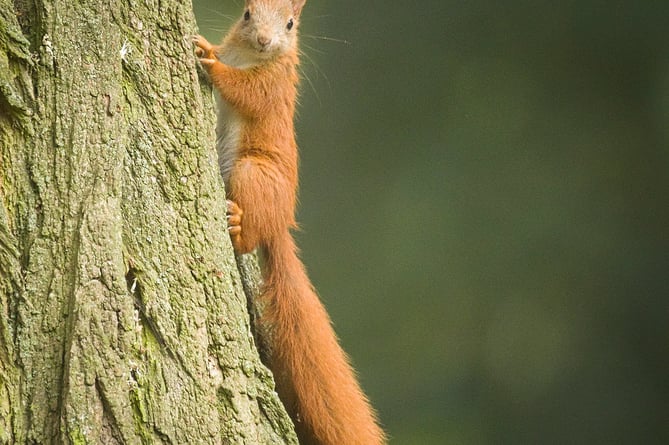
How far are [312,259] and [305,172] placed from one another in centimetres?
A: 59

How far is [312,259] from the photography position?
7.16m

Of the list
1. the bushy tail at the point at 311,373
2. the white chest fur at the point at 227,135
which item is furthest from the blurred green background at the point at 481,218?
the bushy tail at the point at 311,373

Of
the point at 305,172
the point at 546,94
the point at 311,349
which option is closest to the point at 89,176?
the point at 311,349

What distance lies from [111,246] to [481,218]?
17.3 ft

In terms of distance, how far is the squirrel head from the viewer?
11.1 feet

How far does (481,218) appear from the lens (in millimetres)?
7336

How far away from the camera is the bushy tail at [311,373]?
9.32 ft

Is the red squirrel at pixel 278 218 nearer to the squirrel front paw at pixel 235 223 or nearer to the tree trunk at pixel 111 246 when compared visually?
the squirrel front paw at pixel 235 223

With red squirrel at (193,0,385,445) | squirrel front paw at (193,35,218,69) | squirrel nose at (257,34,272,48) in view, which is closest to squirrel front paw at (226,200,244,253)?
red squirrel at (193,0,385,445)

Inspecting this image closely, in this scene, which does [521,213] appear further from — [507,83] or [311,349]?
[311,349]

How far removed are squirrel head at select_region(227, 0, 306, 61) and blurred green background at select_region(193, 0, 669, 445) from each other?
11.0ft

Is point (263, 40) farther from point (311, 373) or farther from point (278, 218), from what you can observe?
point (311, 373)

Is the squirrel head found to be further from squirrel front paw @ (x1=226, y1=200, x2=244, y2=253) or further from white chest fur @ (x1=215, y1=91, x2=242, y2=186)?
squirrel front paw @ (x1=226, y1=200, x2=244, y2=253)

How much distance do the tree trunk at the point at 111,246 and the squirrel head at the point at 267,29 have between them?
2.90 ft
